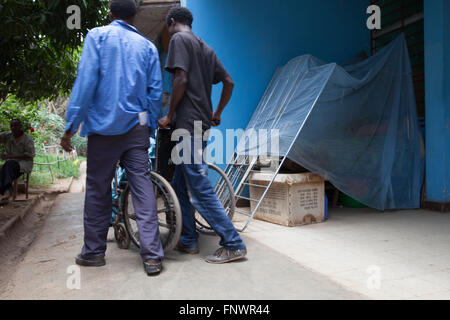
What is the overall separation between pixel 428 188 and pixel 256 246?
2869 mm

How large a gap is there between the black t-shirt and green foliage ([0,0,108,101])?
6.57ft

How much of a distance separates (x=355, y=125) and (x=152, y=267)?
2956 mm

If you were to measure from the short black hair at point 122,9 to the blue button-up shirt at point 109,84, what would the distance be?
117 mm

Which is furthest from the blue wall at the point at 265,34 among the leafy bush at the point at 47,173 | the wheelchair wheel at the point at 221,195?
the leafy bush at the point at 47,173

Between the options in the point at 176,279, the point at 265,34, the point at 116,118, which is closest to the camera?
the point at 176,279

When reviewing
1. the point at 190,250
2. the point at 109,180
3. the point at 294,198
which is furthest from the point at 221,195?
the point at 109,180

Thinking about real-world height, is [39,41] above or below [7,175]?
above

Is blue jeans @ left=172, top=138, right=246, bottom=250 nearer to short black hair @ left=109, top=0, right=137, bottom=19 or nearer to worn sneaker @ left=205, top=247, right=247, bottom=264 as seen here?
worn sneaker @ left=205, top=247, right=247, bottom=264

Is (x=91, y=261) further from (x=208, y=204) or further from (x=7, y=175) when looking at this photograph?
(x=7, y=175)

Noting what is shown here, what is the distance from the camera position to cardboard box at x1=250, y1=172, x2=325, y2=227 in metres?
3.68

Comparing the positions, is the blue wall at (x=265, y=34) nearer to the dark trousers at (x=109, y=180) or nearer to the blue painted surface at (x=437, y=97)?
the blue painted surface at (x=437, y=97)

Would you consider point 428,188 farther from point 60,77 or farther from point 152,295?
point 60,77

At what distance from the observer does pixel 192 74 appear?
8.40 ft

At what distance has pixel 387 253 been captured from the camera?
2.68 metres
